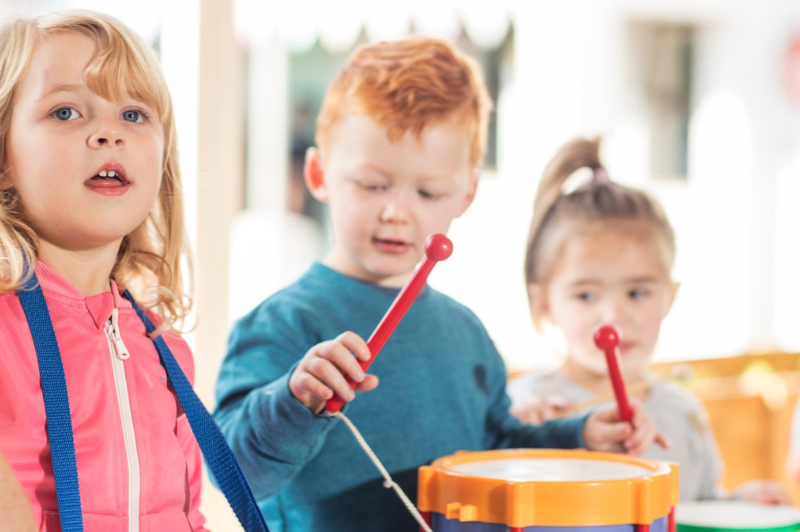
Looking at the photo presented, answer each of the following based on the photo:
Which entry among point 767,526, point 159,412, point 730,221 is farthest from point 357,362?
point 730,221

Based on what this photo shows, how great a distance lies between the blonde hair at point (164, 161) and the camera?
69 centimetres

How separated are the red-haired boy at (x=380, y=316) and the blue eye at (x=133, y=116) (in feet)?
0.93

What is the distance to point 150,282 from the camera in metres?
0.84

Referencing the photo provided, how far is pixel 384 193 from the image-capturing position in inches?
39.6

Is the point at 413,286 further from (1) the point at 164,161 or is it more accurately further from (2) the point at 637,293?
(2) the point at 637,293

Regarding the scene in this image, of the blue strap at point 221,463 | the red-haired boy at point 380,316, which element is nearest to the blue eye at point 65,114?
the blue strap at point 221,463

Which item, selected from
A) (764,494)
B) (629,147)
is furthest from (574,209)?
(629,147)

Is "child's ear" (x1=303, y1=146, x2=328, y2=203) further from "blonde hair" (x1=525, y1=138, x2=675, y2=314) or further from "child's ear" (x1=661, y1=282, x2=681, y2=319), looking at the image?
"child's ear" (x1=661, y1=282, x2=681, y2=319)

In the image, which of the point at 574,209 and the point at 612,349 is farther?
the point at 574,209

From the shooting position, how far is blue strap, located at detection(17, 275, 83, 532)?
630 mm

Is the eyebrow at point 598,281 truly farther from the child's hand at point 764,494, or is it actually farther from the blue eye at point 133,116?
the blue eye at point 133,116

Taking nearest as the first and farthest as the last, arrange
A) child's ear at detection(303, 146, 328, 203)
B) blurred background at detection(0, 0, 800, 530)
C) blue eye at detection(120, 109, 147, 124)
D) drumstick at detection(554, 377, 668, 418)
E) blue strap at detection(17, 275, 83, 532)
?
blue strap at detection(17, 275, 83, 532), blue eye at detection(120, 109, 147, 124), child's ear at detection(303, 146, 328, 203), drumstick at detection(554, 377, 668, 418), blurred background at detection(0, 0, 800, 530)

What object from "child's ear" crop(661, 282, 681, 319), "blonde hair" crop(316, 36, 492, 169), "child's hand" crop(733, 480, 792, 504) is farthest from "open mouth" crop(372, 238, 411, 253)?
"child's hand" crop(733, 480, 792, 504)

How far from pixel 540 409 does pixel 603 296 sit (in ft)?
0.57
